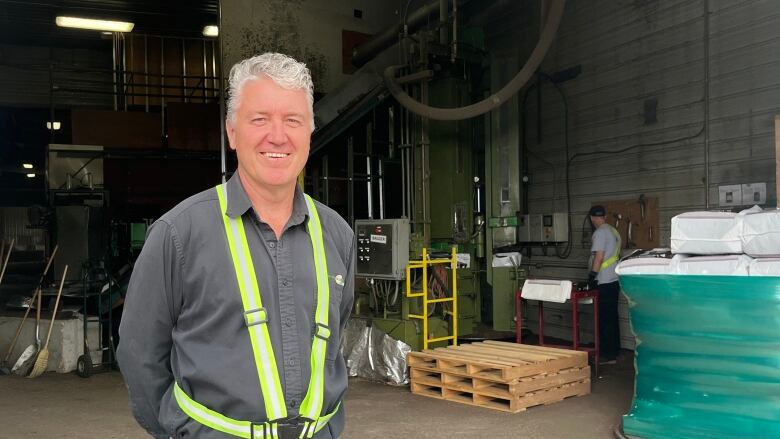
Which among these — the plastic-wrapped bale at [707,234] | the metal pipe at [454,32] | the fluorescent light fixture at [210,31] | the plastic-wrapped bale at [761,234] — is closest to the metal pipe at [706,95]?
the plastic-wrapped bale at [707,234]

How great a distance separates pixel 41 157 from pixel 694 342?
16.4 m

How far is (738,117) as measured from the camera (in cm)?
712

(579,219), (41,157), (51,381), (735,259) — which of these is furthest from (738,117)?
(41,157)

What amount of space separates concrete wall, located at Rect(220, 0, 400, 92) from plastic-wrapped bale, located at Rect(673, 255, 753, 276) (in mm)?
7530

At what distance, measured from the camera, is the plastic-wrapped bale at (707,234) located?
4.70 meters

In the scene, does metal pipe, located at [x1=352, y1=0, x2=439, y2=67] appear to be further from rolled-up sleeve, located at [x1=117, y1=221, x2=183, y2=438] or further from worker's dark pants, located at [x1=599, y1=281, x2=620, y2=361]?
rolled-up sleeve, located at [x1=117, y1=221, x2=183, y2=438]

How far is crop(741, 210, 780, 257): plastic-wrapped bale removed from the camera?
4.51 meters

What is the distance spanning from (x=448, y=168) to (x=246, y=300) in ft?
26.7

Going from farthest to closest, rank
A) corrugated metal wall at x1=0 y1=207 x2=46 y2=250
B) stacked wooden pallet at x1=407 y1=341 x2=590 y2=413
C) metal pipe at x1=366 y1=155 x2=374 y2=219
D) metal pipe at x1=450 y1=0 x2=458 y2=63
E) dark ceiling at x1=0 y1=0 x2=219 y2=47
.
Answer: corrugated metal wall at x1=0 y1=207 x2=46 y2=250, dark ceiling at x1=0 y1=0 x2=219 y2=47, metal pipe at x1=366 y1=155 x2=374 y2=219, metal pipe at x1=450 y1=0 x2=458 y2=63, stacked wooden pallet at x1=407 y1=341 x2=590 y2=413

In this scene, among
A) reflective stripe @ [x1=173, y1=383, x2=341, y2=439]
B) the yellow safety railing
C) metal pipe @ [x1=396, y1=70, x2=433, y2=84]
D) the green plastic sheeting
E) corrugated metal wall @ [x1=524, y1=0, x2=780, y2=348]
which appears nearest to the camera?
reflective stripe @ [x1=173, y1=383, x2=341, y2=439]

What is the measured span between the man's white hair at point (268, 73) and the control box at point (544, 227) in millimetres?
7997

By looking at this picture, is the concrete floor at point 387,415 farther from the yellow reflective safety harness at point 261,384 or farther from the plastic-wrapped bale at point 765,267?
the yellow reflective safety harness at point 261,384

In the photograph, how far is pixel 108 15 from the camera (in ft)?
41.0

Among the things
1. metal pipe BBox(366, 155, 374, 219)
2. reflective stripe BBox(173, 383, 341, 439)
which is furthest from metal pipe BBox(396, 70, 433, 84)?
reflective stripe BBox(173, 383, 341, 439)
